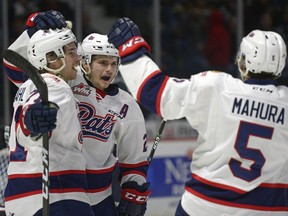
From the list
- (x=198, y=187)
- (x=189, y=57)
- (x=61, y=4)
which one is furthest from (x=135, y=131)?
(x=189, y=57)

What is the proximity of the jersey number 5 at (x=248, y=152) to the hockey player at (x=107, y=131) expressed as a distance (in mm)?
809

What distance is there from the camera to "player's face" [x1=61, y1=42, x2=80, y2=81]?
3.56 m

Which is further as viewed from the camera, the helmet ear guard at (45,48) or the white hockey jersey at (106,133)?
the white hockey jersey at (106,133)

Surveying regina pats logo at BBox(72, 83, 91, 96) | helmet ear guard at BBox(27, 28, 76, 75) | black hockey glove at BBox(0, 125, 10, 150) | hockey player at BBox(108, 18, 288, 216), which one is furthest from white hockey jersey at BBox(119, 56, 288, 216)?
black hockey glove at BBox(0, 125, 10, 150)

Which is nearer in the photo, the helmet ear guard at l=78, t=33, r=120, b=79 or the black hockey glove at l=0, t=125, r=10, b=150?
the helmet ear guard at l=78, t=33, r=120, b=79

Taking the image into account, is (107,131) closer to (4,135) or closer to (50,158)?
(50,158)

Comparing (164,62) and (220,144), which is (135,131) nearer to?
(220,144)

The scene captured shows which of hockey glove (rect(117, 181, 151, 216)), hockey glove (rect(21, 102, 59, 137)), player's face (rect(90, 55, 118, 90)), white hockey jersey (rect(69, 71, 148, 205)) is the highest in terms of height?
hockey glove (rect(21, 102, 59, 137))

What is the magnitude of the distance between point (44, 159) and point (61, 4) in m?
3.90

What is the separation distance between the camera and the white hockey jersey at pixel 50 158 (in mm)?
3355

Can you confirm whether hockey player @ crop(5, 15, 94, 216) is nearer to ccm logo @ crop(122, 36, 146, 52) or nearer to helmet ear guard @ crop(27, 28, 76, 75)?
helmet ear guard @ crop(27, 28, 76, 75)

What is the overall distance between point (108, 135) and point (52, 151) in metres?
0.47

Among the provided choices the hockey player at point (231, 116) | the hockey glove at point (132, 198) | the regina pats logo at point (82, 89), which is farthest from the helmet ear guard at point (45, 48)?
the hockey glove at point (132, 198)

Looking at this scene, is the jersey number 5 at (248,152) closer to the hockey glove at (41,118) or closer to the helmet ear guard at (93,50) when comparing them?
the hockey glove at (41,118)
